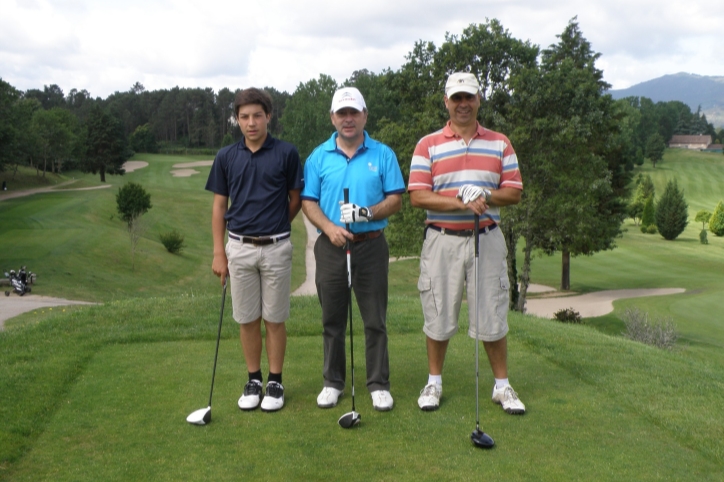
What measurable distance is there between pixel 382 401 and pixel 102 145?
2517 inches

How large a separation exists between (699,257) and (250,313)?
44.0 meters

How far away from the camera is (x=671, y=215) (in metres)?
52.3

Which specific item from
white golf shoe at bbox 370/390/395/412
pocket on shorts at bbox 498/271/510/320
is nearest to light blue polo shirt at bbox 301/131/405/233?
pocket on shorts at bbox 498/271/510/320

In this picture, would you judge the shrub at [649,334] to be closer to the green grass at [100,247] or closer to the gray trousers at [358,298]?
the gray trousers at [358,298]

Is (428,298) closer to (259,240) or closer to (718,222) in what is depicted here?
(259,240)

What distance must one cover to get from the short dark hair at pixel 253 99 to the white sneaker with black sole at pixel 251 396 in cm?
202

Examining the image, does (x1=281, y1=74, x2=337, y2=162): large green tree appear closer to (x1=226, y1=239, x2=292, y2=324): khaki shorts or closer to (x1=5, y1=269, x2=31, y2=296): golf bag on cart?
(x1=5, y1=269, x2=31, y2=296): golf bag on cart

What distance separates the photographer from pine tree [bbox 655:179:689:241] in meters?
52.0

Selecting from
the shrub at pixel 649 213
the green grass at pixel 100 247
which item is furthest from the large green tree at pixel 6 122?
the shrub at pixel 649 213

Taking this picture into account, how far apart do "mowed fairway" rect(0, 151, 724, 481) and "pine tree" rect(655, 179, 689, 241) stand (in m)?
48.5

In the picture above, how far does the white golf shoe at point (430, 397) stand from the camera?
494 cm

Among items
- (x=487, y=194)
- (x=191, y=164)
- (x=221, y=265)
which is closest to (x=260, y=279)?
(x=221, y=265)

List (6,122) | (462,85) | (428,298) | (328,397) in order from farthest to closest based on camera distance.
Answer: (6,122) < (428,298) < (328,397) < (462,85)

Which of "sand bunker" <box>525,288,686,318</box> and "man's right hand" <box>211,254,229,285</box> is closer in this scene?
"man's right hand" <box>211,254,229,285</box>
